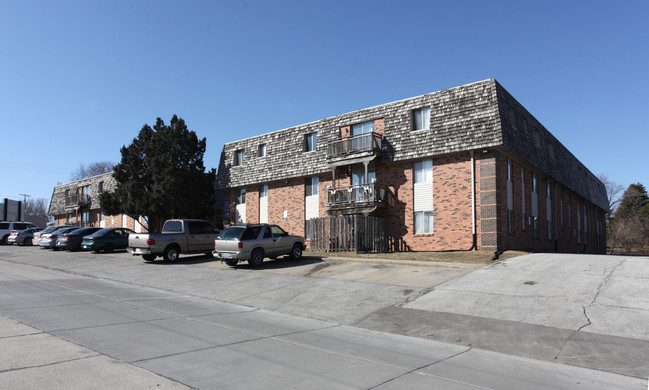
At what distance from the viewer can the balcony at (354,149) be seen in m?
22.2

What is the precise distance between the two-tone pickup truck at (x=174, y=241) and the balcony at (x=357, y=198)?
650cm

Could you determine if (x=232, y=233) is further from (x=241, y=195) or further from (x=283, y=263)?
(x=241, y=195)

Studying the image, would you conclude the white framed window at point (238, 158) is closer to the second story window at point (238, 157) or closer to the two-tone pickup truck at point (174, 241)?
the second story window at point (238, 157)

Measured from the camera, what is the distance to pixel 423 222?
69.3ft

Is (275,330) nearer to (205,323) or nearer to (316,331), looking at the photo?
(316,331)

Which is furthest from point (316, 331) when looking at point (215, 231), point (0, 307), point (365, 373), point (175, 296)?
point (215, 231)

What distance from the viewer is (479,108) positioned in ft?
63.1

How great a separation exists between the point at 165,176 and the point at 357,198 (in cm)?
1444

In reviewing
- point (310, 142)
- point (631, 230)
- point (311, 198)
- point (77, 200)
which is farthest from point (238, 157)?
point (631, 230)

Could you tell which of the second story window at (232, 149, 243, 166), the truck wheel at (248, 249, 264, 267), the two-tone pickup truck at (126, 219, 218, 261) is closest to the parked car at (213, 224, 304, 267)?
the truck wheel at (248, 249, 264, 267)

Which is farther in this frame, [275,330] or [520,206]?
[520,206]

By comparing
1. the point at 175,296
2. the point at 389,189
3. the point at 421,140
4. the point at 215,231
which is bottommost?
the point at 175,296

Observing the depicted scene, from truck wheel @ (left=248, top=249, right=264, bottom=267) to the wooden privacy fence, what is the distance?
16.5 feet

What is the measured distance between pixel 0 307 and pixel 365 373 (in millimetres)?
8186
